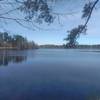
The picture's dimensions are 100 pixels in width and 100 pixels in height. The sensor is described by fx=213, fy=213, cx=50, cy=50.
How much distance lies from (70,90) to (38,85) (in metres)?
1.98

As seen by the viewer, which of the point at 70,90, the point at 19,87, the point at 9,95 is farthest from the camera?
the point at 19,87

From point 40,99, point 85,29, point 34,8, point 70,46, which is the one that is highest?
point 34,8

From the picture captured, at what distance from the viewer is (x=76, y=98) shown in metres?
8.90

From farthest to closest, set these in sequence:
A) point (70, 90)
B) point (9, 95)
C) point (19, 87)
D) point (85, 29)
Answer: point (19, 87) → point (70, 90) → point (9, 95) → point (85, 29)

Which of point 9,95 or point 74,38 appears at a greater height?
point 74,38

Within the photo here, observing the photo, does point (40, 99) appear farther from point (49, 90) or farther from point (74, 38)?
point (74, 38)

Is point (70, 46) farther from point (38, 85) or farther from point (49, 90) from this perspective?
point (38, 85)

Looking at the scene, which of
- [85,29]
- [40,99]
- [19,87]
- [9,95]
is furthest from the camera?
[19,87]

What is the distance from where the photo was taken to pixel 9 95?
9.41 metres

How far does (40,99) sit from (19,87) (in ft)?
8.21

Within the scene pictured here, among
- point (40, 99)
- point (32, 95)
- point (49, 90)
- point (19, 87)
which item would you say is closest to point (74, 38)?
point (40, 99)

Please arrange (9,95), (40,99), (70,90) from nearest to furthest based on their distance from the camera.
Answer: (40,99) → (9,95) → (70,90)

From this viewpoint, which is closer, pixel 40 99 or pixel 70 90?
pixel 40 99

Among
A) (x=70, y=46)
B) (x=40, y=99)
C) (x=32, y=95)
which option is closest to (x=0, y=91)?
(x=32, y=95)
